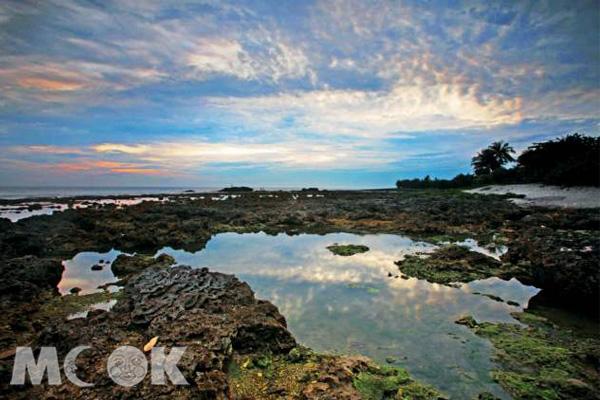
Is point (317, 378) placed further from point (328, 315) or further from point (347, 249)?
point (347, 249)

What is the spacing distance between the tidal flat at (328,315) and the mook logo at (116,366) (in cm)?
11

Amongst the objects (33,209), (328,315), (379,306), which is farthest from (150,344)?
(33,209)

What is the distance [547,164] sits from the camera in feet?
133

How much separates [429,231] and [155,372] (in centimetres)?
1546

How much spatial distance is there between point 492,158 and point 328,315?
3129 inches

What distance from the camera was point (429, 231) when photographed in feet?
52.8

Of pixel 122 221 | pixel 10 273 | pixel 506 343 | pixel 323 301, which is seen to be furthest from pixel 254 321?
pixel 122 221

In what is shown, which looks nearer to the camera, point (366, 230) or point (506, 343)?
point (506, 343)

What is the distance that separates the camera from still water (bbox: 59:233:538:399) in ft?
14.5

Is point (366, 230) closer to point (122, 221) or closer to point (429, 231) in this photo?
point (429, 231)

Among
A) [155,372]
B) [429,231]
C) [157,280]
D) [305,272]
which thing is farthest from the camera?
[429,231]

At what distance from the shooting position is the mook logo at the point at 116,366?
3.21 meters

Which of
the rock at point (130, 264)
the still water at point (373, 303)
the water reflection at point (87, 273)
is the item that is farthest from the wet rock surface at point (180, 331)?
the rock at point (130, 264)

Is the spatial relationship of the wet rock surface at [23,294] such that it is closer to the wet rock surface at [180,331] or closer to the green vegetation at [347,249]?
the wet rock surface at [180,331]
